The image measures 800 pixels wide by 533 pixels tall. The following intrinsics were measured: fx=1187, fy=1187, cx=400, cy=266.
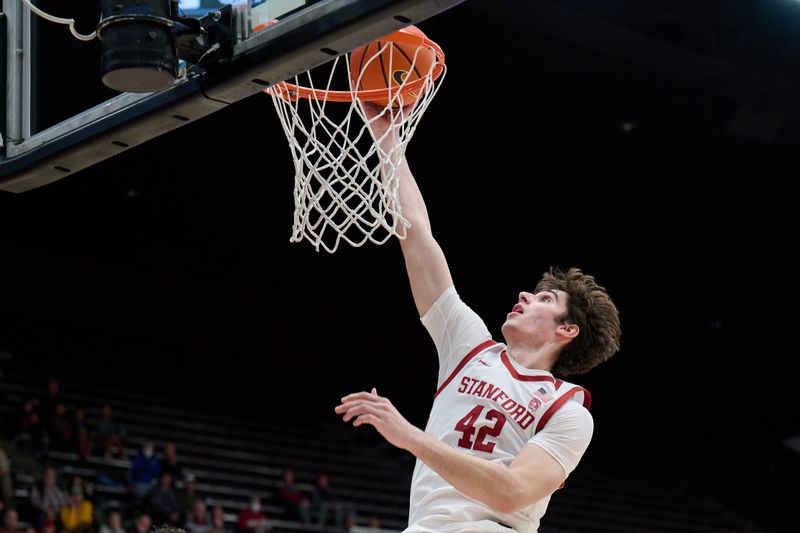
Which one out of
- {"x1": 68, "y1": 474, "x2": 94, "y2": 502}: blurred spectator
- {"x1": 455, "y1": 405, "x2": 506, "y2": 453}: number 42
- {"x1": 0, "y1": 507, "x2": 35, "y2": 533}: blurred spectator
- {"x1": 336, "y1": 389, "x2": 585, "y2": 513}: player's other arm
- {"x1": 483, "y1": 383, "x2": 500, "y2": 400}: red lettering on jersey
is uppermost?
{"x1": 68, "y1": 474, "x2": 94, "y2": 502}: blurred spectator

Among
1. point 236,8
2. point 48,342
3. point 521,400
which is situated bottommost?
point 521,400

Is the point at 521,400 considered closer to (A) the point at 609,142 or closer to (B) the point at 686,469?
(A) the point at 609,142

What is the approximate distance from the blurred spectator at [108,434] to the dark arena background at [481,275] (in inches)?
6.1

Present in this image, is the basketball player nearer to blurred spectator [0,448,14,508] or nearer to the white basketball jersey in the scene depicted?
the white basketball jersey

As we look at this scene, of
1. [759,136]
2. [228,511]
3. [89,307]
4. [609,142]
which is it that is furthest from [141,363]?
[759,136]

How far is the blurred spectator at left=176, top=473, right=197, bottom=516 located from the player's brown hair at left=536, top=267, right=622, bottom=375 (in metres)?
9.95

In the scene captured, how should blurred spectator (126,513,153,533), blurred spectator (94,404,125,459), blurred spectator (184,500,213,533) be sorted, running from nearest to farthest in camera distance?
blurred spectator (126,513,153,533) < blurred spectator (184,500,213,533) < blurred spectator (94,404,125,459)

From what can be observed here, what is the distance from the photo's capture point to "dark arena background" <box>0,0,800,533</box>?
47.1 feet

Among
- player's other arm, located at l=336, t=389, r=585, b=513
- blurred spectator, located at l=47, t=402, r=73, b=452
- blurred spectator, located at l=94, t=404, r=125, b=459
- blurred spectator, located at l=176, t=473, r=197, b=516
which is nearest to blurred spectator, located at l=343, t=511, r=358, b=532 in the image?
blurred spectator, located at l=176, t=473, r=197, b=516

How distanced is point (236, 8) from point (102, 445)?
11797 mm

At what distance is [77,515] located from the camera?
12.4m

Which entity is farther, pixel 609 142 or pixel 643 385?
pixel 643 385

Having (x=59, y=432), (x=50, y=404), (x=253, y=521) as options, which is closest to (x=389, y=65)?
(x=253, y=521)

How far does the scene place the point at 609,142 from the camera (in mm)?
16625
